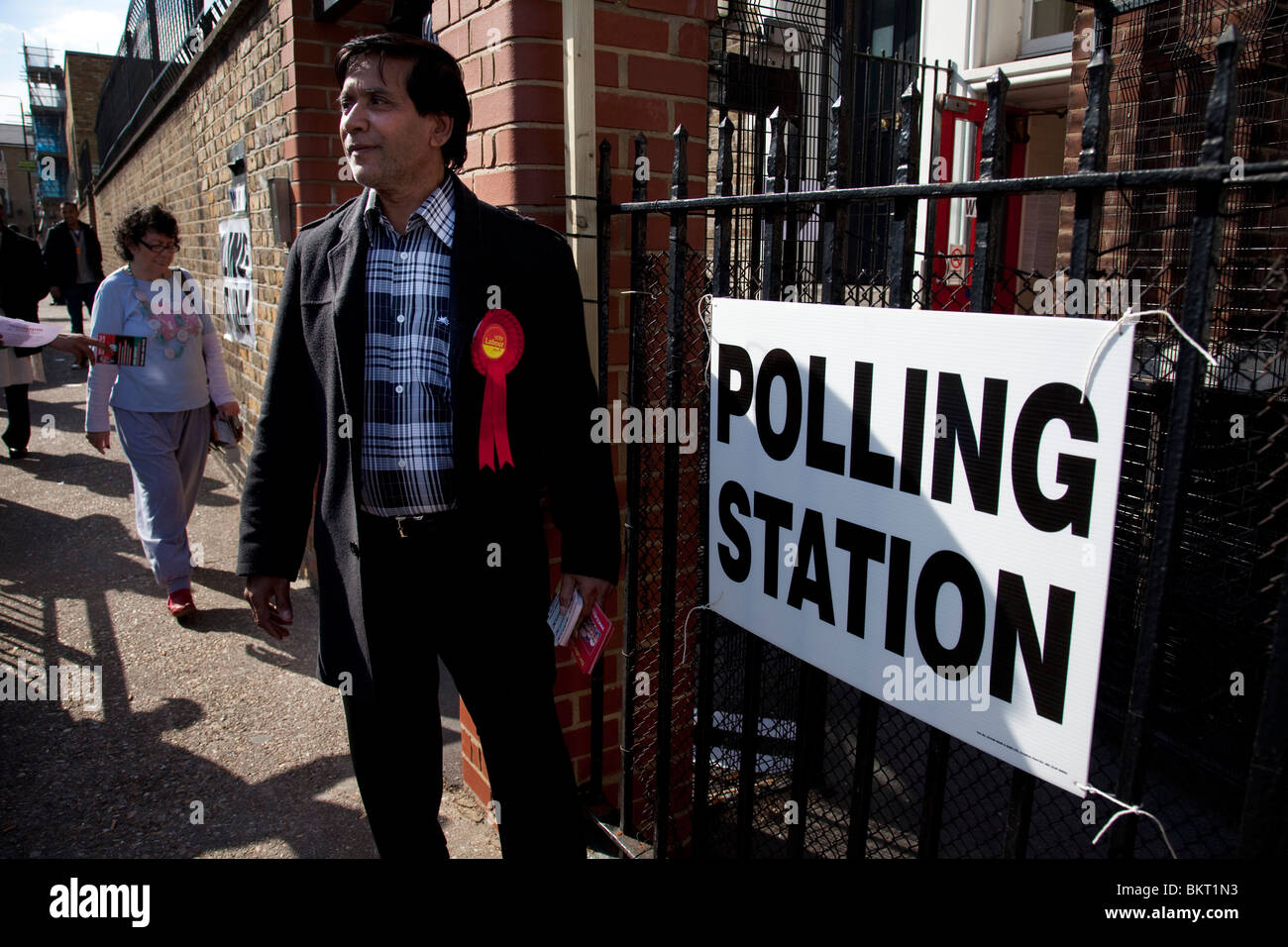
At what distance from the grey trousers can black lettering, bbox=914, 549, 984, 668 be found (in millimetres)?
3987

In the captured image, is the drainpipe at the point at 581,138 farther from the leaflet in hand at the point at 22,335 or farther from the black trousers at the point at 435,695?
the leaflet in hand at the point at 22,335

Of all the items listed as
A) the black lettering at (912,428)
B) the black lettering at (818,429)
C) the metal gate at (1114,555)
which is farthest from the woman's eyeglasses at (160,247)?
the black lettering at (912,428)

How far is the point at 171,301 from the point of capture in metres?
4.54

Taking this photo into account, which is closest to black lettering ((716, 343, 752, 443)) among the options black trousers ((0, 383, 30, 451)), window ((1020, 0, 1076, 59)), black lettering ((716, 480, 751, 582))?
black lettering ((716, 480, 751, 582))

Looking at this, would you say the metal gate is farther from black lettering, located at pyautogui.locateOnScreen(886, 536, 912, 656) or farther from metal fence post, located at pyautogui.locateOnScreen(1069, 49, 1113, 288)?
black lettering, located at pyautogui.locateOnScreen(886, 536, 912, 656)

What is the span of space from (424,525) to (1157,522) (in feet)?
5.11

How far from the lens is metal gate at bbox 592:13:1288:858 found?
1373mm

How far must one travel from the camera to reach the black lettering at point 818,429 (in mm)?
1905

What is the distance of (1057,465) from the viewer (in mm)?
1466

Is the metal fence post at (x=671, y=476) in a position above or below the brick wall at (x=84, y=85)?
below

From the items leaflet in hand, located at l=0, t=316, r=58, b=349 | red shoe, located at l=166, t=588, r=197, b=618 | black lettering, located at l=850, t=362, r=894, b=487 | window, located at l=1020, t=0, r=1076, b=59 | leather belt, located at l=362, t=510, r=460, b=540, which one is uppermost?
window, located at l=1020, t=0, r=1076, b=59

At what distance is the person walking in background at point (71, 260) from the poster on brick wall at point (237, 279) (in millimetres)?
6045
